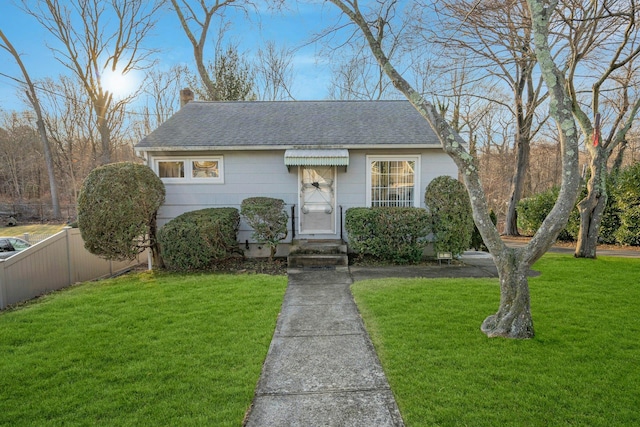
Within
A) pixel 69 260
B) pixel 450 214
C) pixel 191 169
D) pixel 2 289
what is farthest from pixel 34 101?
pixel 450 214

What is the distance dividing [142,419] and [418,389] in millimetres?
2140

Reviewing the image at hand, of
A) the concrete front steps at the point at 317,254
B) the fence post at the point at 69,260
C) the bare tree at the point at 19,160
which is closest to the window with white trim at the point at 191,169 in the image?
the fence post at the point at 69,260

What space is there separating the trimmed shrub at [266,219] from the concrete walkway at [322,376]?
2.66 metres

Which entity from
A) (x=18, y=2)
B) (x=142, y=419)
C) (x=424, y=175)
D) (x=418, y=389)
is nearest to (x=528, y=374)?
(x=418, y=389)

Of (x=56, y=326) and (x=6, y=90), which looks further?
(x=6, y=90)

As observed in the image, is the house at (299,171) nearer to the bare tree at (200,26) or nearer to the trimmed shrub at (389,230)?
the trimmed shrub at (389,230)

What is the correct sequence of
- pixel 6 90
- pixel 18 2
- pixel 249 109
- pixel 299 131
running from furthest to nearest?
pixel 6 90, pixel 18 2, pixel 249 109, pixel 299 131

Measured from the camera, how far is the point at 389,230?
732cm

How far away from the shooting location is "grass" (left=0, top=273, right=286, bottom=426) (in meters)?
2.53

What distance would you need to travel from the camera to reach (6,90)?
17.5 m

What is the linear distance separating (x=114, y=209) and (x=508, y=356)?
6.91 meters

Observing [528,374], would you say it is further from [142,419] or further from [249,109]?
[249,109]

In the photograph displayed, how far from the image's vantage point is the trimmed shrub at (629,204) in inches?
405

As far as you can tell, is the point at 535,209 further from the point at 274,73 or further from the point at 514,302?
the point at 274,73
